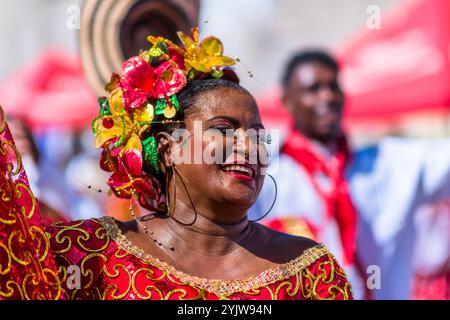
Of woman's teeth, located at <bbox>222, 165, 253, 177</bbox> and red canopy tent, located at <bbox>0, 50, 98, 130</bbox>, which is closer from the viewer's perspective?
woman's teeth, located at <bbox>222, 165, 253, 177</bbox>

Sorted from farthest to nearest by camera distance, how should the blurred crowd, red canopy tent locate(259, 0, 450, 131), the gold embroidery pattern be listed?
red canopy tent locate(259, 0, 450, 131)
the blurred crowd
the gold embroidery pattern

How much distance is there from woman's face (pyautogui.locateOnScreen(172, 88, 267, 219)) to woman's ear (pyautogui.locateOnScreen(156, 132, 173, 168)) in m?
0.06

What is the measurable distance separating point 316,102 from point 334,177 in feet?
1.95

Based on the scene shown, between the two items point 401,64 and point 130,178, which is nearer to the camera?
point 130,178

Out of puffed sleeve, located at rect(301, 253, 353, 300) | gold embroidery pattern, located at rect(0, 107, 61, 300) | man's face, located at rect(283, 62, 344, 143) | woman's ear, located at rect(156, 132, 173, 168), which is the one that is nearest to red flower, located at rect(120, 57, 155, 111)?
woman's ear, located at rect(156, 132, 173, 168)

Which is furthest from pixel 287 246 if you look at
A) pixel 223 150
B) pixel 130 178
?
pixel 130 178

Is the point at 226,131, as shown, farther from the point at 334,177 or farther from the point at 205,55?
the point at 334,177

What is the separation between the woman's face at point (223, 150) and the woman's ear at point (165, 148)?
0.06 meters

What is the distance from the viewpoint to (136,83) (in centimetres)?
319

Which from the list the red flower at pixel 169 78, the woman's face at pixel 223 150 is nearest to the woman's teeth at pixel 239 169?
the woman's face at pixel 223 150

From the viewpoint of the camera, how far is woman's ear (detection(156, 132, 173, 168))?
3113 mm

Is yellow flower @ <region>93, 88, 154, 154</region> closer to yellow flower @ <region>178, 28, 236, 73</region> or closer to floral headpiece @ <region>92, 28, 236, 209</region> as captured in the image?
floral headpiece @ <region>92, 28, 236, 209</region>

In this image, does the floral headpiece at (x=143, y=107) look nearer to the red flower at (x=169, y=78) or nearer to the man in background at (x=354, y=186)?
the red flower at (x=169, y=78)

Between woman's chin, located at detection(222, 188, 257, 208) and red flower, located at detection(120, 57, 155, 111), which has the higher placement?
red flower, located at detection(120, 57, 155, 111)
